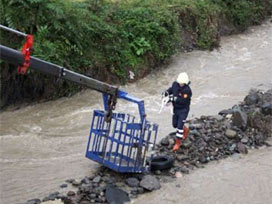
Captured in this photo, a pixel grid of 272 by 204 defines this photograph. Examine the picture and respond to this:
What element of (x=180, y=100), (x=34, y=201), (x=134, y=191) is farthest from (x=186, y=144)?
(x=34, y=201)

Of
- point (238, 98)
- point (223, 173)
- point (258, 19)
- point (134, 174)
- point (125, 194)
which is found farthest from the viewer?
point (258, 19)

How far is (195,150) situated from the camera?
8531 mm

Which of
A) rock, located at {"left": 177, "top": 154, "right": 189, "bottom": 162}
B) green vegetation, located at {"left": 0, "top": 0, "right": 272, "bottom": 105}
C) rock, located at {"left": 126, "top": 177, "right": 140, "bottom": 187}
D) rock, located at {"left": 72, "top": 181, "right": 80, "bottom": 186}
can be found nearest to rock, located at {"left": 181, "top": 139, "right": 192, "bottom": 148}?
rock, located at {"left": 177, "top": 154, "right": 189, "bottom": 162}

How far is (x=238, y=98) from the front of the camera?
12672mm

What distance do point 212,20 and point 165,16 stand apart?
11.7 feet

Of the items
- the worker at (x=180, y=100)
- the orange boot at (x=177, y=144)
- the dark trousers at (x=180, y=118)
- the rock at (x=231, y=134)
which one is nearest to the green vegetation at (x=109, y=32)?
the worker at (x=180, y=100)

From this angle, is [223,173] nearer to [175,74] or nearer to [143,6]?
[175,74]

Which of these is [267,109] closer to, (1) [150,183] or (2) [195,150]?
(2) [195,150]

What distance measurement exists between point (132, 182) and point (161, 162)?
79 cm

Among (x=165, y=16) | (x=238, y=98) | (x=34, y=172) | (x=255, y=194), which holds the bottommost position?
(x=34, y=172)

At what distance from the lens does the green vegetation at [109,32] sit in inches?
436

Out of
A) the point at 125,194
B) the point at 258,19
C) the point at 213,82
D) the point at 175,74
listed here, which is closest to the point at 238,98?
the point at 213,82

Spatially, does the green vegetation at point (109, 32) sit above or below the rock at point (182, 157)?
above

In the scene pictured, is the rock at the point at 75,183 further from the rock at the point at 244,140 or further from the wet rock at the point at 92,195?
the rock at the point at 244,140
